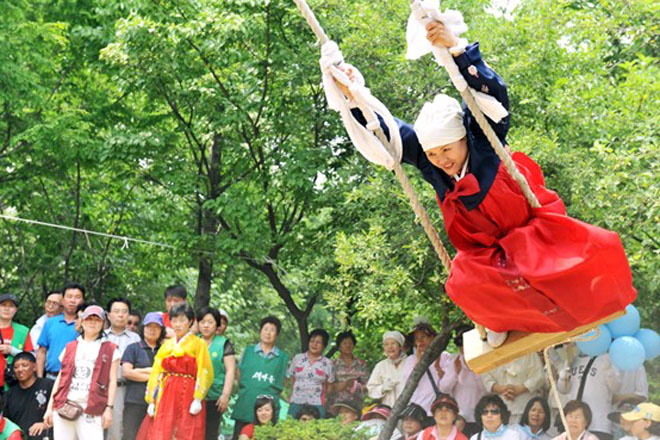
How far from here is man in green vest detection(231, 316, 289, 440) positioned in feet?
21.9

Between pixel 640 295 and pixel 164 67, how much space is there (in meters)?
4.00

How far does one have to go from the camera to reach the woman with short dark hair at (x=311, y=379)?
6.73m

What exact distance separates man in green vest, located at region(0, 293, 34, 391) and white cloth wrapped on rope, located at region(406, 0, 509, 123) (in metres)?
4.33

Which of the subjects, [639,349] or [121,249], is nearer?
[639,349]

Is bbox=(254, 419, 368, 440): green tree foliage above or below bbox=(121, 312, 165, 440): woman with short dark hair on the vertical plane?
below

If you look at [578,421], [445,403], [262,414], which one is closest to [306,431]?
[262,414]

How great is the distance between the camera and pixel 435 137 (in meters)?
3.40

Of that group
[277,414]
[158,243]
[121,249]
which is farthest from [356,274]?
[121,249]

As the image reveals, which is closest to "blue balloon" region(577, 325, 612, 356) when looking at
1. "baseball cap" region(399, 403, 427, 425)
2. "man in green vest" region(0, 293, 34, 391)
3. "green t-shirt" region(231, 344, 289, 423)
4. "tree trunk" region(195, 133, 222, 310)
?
"baseball cap" region(399, 403, 427, 425)

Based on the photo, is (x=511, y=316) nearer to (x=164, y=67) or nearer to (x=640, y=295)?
(x=640, y=295)

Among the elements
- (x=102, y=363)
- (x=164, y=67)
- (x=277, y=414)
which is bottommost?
(x=277, y=414)

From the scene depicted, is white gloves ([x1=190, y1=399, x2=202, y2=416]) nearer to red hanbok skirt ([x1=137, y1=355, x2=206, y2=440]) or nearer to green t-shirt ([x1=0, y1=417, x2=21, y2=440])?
red hanbok skirt ([x1=137, y1=355, x2=206, y2=440])

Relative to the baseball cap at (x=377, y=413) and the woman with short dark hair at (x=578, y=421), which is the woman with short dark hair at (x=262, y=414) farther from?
the woman with short dark hair at (x=578, y=421)

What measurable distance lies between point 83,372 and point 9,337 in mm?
743
